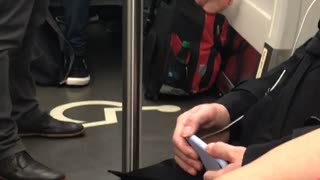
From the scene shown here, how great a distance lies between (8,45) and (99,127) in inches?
25.5

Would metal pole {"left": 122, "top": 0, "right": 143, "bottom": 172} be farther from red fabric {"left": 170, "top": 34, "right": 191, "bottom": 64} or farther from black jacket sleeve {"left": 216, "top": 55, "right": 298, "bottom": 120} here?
red fabric {"left": 170, "top": 34, "right": 191, "bottom": 64}

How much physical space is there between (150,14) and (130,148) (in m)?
1.53

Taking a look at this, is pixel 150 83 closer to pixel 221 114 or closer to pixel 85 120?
pixel 85 120

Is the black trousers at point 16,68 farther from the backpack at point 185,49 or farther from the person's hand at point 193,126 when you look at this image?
the person's hand at point 193,126

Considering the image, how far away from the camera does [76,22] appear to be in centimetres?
266

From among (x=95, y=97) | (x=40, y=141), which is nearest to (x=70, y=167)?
(x=40, y=141)

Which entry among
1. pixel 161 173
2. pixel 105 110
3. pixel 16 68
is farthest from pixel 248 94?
pixel 105 110

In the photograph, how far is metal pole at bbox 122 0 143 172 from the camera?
111 cm

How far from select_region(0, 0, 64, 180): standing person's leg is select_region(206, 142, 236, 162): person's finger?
90 centimetres

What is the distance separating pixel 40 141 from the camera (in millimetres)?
2037

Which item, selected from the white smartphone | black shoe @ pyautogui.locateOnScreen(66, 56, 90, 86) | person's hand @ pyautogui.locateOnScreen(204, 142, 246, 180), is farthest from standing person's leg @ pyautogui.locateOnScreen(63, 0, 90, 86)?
person's hand @ pyautogui.locateOnScreen(204, 142, 246, 180)

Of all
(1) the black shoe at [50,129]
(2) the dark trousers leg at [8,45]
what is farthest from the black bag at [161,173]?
(1) the black shoe at [50,129]

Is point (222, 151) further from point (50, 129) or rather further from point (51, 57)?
point (51, 57)

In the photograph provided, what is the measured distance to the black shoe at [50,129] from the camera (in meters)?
2.03
